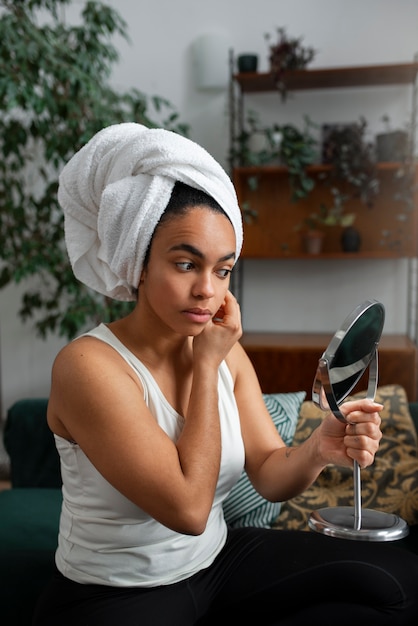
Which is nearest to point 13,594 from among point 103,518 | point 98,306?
point 103,518

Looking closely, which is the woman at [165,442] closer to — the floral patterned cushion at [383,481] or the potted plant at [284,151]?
the floral patterned cushion at [383,481]

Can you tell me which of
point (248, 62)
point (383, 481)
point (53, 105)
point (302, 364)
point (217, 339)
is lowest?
point (302, 364)

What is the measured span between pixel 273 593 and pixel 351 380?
450mm

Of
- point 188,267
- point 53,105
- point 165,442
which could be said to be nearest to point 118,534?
point 165,442

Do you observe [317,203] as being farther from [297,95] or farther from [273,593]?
[273,593]

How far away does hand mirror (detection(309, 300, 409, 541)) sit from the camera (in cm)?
89

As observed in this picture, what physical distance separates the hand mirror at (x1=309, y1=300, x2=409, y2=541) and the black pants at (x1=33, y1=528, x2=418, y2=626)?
7.4 inches

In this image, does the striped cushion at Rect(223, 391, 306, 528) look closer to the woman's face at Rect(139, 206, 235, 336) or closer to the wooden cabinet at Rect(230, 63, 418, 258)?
the woman's face at Rect(139, 206, 235, 336)

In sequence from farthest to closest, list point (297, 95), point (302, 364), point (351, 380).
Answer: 1. point (297, 95)
2. point (302, 364)
3. point (351, 380)

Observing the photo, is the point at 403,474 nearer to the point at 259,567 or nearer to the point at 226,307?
the point at 259,567

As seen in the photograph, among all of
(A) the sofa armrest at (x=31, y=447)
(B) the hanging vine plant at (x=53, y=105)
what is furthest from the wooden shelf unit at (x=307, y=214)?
(A) the sofa armrest at (x=31, y=447)

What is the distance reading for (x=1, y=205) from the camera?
3502 millimetres

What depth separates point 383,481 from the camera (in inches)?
69.9

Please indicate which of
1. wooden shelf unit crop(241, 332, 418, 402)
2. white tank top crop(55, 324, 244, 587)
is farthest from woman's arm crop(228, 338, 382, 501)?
wooden shelf unit crop(241, 332, 418, 402)
